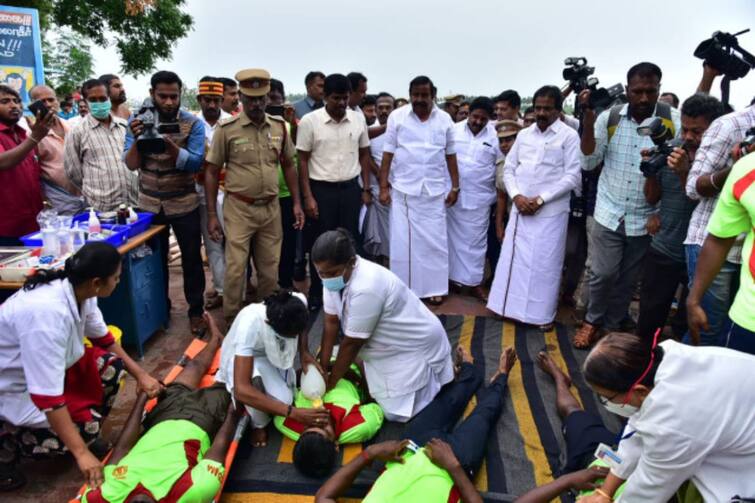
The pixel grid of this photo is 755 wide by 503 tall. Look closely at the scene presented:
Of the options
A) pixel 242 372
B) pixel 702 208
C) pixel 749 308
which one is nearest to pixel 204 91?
pixel 242 372

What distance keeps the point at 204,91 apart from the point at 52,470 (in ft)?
10.6

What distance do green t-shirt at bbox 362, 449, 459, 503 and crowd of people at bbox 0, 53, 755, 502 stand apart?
10 millimetres

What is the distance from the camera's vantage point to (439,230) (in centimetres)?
471

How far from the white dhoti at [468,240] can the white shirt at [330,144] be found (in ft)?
3.82

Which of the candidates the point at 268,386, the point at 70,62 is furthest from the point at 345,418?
the point at 70,62

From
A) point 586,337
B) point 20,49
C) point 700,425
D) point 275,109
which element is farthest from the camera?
point 20,49

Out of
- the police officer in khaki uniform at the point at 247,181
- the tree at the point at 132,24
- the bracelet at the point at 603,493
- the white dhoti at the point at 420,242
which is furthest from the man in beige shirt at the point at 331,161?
the tree at the point at 132,24

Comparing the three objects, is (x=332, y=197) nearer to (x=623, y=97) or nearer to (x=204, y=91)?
(x=204, y=91)

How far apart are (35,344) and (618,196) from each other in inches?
143

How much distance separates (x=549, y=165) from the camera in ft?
13.2

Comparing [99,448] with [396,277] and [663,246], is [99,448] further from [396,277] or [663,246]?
[663,246]

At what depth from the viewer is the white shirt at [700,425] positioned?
4.76 ft

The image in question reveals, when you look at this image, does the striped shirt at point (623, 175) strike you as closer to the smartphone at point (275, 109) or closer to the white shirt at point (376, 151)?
the white shirt at point (376, 151)

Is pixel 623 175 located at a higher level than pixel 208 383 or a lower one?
higher
